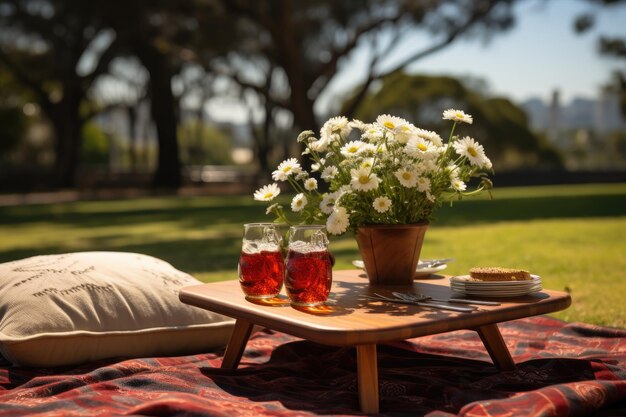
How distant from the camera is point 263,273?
283 cm

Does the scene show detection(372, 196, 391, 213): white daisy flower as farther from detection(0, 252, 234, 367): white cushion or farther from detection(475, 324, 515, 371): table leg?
detection(0, 252, 234, 367): white cushion

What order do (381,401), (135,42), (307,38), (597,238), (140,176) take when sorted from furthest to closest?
(140,176), (307,38), (135,42), (597,238), (381,401)

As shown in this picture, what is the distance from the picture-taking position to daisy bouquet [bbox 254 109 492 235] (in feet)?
9.55

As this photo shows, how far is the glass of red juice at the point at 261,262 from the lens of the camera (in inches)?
112

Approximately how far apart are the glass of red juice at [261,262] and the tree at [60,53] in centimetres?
1918

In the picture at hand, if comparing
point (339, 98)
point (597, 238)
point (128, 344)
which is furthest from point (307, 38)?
point (339, 98)

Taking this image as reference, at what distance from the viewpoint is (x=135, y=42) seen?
2286 cm

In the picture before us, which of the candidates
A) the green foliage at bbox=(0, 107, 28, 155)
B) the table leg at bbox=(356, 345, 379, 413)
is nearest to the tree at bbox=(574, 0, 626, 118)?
the table leg at bbox=(356, 345, 379, 413)

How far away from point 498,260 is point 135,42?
58.5 ft

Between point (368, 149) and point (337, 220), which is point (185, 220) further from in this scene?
point (337, 220)

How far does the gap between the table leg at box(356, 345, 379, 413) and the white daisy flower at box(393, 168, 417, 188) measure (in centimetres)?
66

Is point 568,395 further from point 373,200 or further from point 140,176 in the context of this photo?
point 140,176

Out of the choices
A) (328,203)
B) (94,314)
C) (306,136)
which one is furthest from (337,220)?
(94,314)

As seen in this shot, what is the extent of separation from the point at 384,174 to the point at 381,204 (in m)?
0.17
